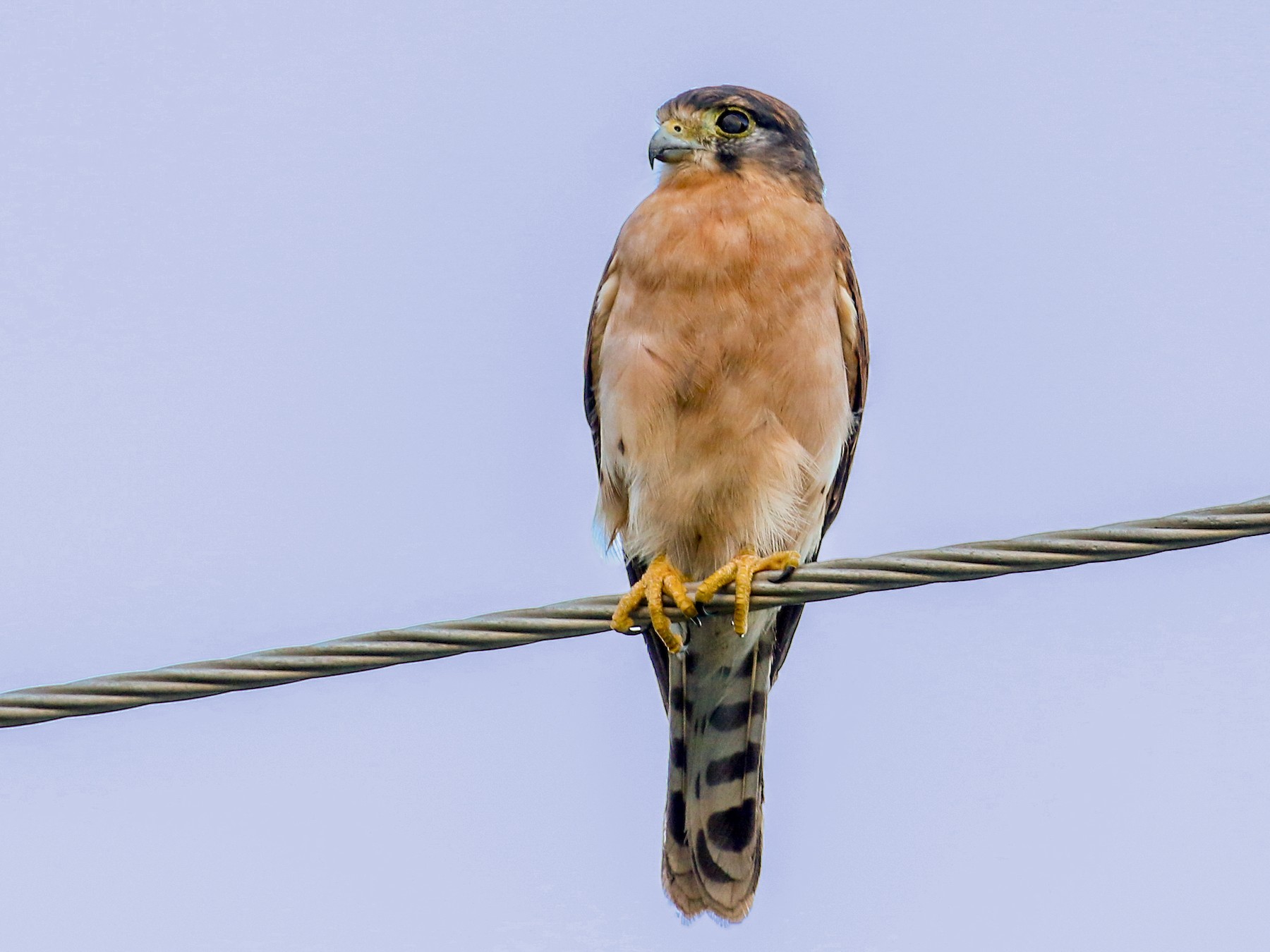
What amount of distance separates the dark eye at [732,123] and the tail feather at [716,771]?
1.61 meters

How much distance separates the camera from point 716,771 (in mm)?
5113

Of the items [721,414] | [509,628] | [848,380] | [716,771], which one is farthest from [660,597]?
[509,628]

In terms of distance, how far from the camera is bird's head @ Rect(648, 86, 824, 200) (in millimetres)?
5137

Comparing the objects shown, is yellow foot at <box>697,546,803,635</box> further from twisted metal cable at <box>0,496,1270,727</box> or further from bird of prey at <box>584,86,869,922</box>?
twisted metal cable at <box>0,496,1270,727</box>

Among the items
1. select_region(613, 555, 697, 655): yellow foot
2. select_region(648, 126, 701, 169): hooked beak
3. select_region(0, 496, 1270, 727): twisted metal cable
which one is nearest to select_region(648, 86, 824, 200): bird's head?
select_region(648, 126, 701, 169): hooked beak

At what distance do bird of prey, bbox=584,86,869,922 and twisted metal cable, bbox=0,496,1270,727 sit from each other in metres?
1.08

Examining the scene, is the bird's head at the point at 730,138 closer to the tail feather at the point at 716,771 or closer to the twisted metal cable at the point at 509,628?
the tail feather at the point at 716,771

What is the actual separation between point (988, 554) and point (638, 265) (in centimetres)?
210

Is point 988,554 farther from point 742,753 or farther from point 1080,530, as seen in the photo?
point 742,753

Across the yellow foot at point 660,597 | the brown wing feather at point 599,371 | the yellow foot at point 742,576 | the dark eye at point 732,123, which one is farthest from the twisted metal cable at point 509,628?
the dark eye at point 732,123

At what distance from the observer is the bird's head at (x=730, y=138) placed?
16.9 feet

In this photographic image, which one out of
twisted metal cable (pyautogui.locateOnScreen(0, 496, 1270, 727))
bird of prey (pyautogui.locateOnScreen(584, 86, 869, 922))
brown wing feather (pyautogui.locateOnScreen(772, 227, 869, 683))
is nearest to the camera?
twisted metal cable (pyautogui.locateOnScreen(0, 496, 1270, 727))

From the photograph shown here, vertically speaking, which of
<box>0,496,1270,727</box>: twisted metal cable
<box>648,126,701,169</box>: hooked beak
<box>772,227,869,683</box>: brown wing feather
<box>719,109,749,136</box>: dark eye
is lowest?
<box>0,496,1270,727</box>: twisted metal cable

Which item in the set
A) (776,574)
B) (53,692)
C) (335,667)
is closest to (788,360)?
(776,574)
